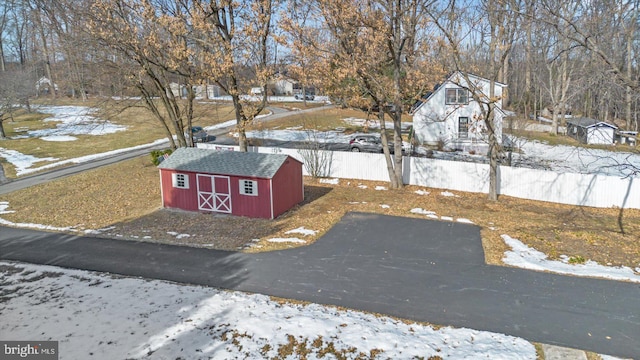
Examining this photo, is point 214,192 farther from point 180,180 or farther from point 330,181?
point 330,181

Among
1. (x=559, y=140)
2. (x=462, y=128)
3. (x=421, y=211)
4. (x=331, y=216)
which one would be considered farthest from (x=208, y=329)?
(x=559, y=140)

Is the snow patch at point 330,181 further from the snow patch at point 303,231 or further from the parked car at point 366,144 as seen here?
the snow patch at point 303,231

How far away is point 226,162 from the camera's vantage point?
20.3 metres

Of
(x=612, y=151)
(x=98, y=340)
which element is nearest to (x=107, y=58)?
(x=98, y=340)

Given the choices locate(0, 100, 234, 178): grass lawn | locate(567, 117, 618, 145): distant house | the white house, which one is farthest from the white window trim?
locate(567, 117, 618, 145): distant house

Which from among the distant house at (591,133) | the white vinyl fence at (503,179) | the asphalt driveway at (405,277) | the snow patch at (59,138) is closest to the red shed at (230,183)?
the asphalt driveway at (405,277)

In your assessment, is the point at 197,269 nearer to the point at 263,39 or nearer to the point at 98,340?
→ the point at 98,340

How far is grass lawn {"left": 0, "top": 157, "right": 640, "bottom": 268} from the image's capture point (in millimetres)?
16266

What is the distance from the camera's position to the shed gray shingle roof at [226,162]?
63.9 ft

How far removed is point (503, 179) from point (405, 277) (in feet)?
41.5

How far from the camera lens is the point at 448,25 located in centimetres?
2088

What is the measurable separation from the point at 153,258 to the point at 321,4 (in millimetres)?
13292

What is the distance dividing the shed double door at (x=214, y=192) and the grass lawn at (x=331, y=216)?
517mm

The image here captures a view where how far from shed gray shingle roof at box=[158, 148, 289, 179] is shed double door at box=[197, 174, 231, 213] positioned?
34 centimetres
